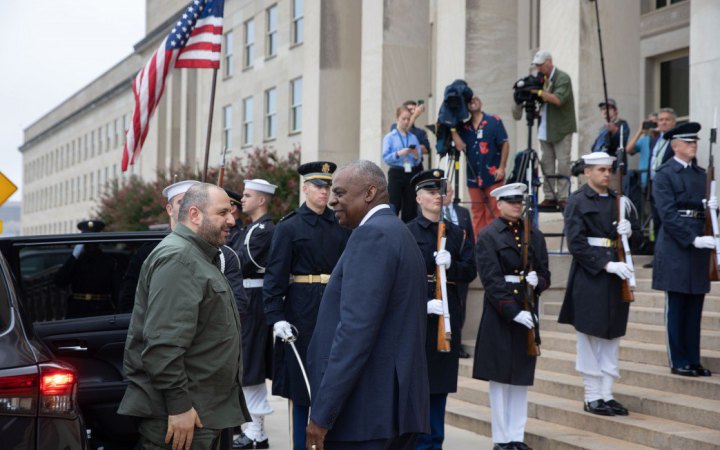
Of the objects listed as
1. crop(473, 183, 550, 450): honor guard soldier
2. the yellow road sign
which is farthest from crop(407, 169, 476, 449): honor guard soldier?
the yellow road sign

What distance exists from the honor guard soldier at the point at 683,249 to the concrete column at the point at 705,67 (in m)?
1.36

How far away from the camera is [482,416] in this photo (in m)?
9.55

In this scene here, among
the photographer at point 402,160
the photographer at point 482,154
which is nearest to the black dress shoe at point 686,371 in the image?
the photographer at point 482,154

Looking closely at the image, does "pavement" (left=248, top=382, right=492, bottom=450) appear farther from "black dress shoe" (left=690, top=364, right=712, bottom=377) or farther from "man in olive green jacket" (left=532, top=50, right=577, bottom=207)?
"man in olive green jacket" (left=532, top=50, right=577, bottom=207)

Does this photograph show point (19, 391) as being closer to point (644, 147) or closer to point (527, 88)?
point (527, 88)

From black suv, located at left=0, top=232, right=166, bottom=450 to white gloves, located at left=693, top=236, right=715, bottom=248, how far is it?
181 inches

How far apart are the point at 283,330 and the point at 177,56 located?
15.8 feet

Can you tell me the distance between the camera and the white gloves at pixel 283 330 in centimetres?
706

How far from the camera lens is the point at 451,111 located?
12914 millimetres

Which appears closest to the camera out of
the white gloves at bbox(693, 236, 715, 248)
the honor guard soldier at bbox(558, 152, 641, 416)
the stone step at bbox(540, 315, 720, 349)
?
the honor guard soldier at bbox(558, 152, 641, 416)

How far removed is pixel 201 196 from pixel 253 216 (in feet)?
11.5

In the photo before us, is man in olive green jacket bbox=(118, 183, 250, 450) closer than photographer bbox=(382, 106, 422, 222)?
Yes

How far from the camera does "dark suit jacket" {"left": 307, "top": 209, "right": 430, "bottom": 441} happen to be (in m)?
4.62

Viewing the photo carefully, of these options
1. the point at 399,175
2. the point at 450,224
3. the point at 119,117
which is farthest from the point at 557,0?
→ the point at 119,117
